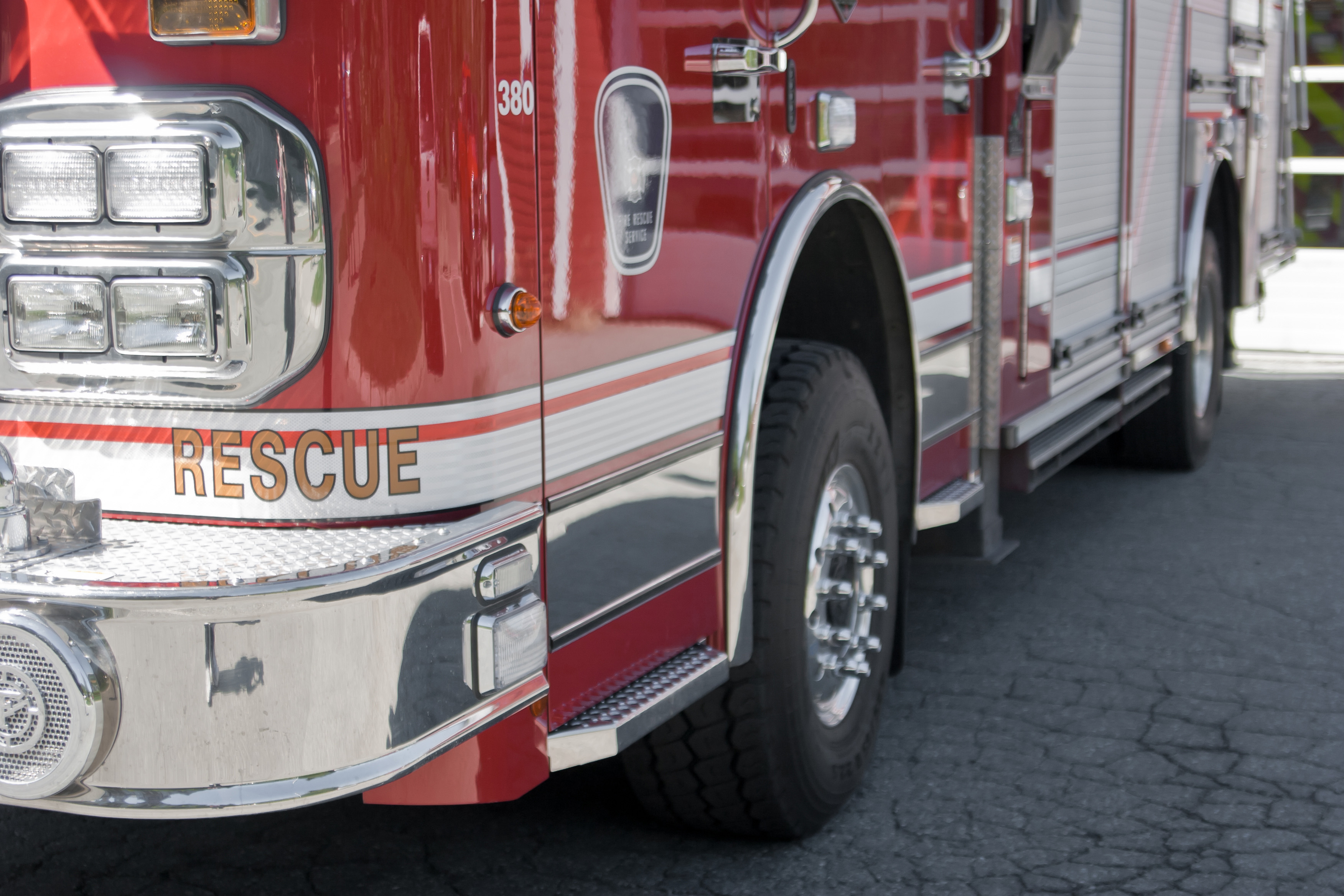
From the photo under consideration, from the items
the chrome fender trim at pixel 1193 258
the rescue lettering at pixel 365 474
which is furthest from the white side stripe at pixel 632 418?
the chrome fender trim at pixel 1193 258

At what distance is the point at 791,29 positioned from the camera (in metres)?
2.48

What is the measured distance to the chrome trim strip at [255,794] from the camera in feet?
5.86

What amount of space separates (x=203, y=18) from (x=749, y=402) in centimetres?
108

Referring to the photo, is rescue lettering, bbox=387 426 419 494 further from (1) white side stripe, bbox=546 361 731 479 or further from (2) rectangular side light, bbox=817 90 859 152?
(2) rectangular side light, bbox=817 90 859 152

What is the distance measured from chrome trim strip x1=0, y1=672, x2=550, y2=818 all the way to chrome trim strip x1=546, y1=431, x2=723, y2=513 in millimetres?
341

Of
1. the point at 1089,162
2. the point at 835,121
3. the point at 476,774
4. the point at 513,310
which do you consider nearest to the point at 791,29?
the point at 835,121

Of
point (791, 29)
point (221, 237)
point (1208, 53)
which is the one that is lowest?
point (221, 237)

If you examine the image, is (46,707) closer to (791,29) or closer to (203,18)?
(203,18)

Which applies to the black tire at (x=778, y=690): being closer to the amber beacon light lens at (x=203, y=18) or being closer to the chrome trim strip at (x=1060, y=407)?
the chrome trim strip at (x=1060, y=407)

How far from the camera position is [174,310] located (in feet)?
6.08

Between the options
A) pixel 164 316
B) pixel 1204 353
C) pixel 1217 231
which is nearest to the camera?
pixel 164 316

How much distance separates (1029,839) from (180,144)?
6.81 feet

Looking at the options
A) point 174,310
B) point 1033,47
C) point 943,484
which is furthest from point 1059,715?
point 174,310

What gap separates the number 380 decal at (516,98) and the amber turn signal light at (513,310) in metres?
0.22
